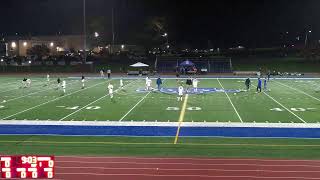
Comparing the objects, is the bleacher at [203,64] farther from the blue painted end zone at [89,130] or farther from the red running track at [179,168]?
the red running track at [179,168]

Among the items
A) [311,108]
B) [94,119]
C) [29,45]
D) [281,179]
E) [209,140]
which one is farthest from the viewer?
[29,45]

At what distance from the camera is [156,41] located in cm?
9200

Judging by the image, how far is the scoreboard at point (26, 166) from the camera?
820 cm

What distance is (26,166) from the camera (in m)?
8.26

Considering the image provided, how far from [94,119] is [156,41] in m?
70.7

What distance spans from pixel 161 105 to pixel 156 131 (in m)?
8.03

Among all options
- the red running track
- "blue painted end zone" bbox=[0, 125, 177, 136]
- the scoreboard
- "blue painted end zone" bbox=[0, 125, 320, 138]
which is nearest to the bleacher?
"blue painted end zone" bbox=[0, 125, 320, 138]

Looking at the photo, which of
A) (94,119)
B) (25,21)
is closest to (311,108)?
(94,119)

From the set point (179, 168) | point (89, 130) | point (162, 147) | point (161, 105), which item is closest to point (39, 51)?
point (161, 105)

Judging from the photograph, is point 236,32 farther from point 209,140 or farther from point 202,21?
point 209,140

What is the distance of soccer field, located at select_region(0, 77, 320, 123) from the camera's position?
2281 cm

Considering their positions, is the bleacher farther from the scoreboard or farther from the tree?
the scoreboard

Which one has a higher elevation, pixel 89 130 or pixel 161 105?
pixel 161 105

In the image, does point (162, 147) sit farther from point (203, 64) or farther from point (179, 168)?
point (203, 64)
